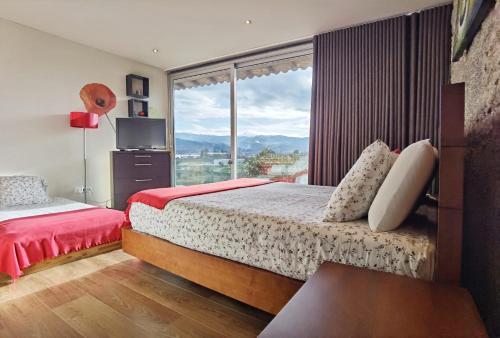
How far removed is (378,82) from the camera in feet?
10.1

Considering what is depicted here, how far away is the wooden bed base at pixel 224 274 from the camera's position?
57.3 inches

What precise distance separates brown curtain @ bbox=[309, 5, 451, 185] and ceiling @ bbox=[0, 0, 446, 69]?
17 cm

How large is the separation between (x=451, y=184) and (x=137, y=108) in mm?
4566

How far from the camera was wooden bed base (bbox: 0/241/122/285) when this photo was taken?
220cm

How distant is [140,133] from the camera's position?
4.25m

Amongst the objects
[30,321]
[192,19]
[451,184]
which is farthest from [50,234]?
[451,184]

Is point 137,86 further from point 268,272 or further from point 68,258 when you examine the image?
point 268,272

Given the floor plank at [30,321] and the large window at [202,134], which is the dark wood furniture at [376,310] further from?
the large window at [202,134]

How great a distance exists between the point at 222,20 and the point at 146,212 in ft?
7.37

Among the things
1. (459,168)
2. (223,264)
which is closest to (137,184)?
(223,264)

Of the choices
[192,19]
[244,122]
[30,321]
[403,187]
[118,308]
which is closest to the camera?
[403,187]

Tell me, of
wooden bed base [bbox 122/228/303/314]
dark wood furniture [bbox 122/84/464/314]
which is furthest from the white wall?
wooden bed base [bbox 122/228/303/314]

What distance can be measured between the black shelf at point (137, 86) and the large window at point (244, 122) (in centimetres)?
58

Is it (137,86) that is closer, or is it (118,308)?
(118,308)
